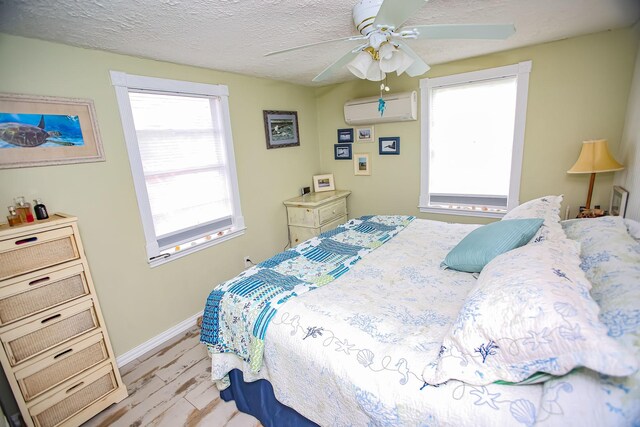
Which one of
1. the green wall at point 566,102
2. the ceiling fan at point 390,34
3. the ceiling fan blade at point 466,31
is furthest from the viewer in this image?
the green wall at point 566,102

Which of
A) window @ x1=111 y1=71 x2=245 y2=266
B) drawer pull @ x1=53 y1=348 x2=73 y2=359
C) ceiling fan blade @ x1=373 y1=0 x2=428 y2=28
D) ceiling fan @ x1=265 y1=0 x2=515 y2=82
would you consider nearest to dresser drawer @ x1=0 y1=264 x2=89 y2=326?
drawer pull @ x1=53 y1=348 x2=73 y2=359

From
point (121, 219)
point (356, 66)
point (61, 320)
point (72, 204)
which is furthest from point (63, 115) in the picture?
point (356, 66)

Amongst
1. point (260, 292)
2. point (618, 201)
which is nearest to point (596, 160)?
point (618, 201)

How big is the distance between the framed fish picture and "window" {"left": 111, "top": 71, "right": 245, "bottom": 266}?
0.24m

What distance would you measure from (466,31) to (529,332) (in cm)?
140

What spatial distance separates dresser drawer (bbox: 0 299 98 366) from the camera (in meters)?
1.51

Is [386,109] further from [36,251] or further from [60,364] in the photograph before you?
[60,364]

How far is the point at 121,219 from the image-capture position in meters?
2.25

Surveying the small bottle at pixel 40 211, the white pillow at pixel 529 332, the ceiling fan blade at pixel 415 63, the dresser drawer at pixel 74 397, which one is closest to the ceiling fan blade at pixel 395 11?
the ceiling fan blade at pixel 415 63

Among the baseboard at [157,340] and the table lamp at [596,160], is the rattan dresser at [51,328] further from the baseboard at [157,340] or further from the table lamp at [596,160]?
the table lamp at [596,160]

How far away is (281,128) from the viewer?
3559 mm

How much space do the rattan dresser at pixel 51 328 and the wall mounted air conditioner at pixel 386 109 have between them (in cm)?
296

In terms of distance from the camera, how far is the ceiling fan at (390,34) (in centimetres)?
127

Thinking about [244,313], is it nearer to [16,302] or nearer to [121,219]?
[16,302]
